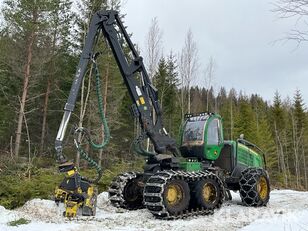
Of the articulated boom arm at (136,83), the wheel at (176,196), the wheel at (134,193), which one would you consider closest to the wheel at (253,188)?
the articulated boom arm at (136,83)

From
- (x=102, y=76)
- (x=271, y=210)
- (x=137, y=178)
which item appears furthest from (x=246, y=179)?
(x=102, y=76)

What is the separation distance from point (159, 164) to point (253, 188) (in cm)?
283

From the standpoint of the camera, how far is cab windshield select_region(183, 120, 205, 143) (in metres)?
10.1

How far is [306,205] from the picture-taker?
10523 mm

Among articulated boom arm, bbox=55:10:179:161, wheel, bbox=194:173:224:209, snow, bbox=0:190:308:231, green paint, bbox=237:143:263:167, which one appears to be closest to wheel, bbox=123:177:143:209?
snow, bbox=0:190:308:231

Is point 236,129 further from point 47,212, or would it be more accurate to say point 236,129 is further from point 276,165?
point 47,212

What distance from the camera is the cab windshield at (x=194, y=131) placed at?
33.2 ft

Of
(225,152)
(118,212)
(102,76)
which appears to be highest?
(102,76)

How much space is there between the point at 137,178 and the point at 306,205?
4932 mm

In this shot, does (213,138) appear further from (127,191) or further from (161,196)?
(161,196)

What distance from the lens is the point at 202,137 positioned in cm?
1006

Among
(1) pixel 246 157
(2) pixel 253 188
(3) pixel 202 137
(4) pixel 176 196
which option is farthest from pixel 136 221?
(1) pixel 246 157

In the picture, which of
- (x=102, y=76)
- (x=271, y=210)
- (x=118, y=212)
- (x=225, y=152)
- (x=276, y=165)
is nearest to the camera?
(x=118, y=212)

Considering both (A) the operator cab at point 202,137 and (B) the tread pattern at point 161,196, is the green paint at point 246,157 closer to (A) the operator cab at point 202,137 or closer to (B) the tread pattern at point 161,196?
(A) the operator cab at point 202,137
